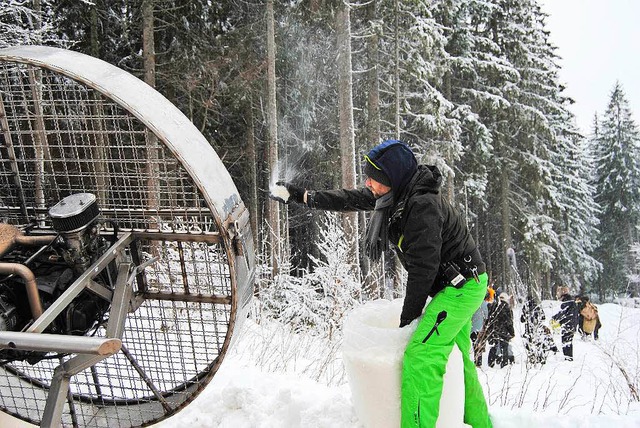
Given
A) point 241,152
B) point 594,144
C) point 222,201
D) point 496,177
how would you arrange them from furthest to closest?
point 594,144 < point 496,177 < point 241,152 < point 222,201

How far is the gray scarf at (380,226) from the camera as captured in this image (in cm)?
296

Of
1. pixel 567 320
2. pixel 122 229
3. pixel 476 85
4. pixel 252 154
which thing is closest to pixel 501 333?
pixel 567 320

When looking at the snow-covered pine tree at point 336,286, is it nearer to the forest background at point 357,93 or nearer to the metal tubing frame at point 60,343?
the forest background at point 357,93

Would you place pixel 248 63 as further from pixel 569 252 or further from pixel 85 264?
pixel 569 252

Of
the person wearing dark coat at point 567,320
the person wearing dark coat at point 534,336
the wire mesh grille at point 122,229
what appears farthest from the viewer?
the person wearing dark coat at point 567,320

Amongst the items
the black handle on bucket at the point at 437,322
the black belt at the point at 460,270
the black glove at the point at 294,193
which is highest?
the black glove at the point at 294,193

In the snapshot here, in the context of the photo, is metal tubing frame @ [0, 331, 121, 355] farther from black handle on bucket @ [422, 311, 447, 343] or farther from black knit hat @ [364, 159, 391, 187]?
black knit hat @ [364, 159, 391, 187]

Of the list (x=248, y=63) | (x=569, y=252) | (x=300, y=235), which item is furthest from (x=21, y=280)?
(x=569, y=252)

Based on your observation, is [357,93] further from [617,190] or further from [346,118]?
[617,190]

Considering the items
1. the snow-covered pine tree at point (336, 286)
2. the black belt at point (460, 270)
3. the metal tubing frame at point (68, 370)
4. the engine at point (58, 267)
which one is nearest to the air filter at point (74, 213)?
the engine at point (58, 267)

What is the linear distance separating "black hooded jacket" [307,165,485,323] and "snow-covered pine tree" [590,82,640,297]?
35.2 meters

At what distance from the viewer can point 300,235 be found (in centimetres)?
2705

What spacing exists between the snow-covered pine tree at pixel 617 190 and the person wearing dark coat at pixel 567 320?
25616mm

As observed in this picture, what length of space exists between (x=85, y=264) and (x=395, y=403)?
5.88 ft
